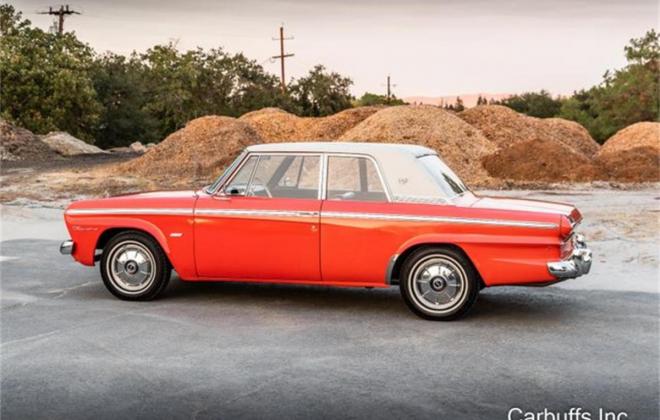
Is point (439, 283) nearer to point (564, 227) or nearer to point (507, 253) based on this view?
point (507, 253)

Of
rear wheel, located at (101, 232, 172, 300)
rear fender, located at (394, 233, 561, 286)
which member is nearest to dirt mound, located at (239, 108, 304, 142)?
rear wheel, located at (101, 232, 172, 300)

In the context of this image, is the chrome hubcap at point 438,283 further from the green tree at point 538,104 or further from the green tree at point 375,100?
the green tree at point 538,104

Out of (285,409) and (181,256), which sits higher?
(181,256)

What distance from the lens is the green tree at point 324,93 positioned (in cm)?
6356

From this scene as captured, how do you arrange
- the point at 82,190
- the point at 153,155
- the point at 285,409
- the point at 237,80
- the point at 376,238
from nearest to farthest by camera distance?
1. the point at 285,409
2. the point at 376,238
3. the point at 82,190
4. the point at 153,155
5. the point at 237,80

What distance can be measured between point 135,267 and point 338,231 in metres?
2.04

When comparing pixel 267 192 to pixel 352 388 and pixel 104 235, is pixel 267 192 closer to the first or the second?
pixel 104 235

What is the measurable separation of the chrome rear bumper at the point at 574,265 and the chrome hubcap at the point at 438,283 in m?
0.75

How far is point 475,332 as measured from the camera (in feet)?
23.5

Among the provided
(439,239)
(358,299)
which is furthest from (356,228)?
(358,299)

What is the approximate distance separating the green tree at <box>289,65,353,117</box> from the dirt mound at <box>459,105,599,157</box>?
90.6 feet

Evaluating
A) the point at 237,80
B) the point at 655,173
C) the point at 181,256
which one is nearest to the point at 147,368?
the point at 181,256

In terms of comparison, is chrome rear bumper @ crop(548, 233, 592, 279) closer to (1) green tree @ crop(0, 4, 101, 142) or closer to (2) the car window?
(2) the car window

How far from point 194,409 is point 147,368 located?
101cm
